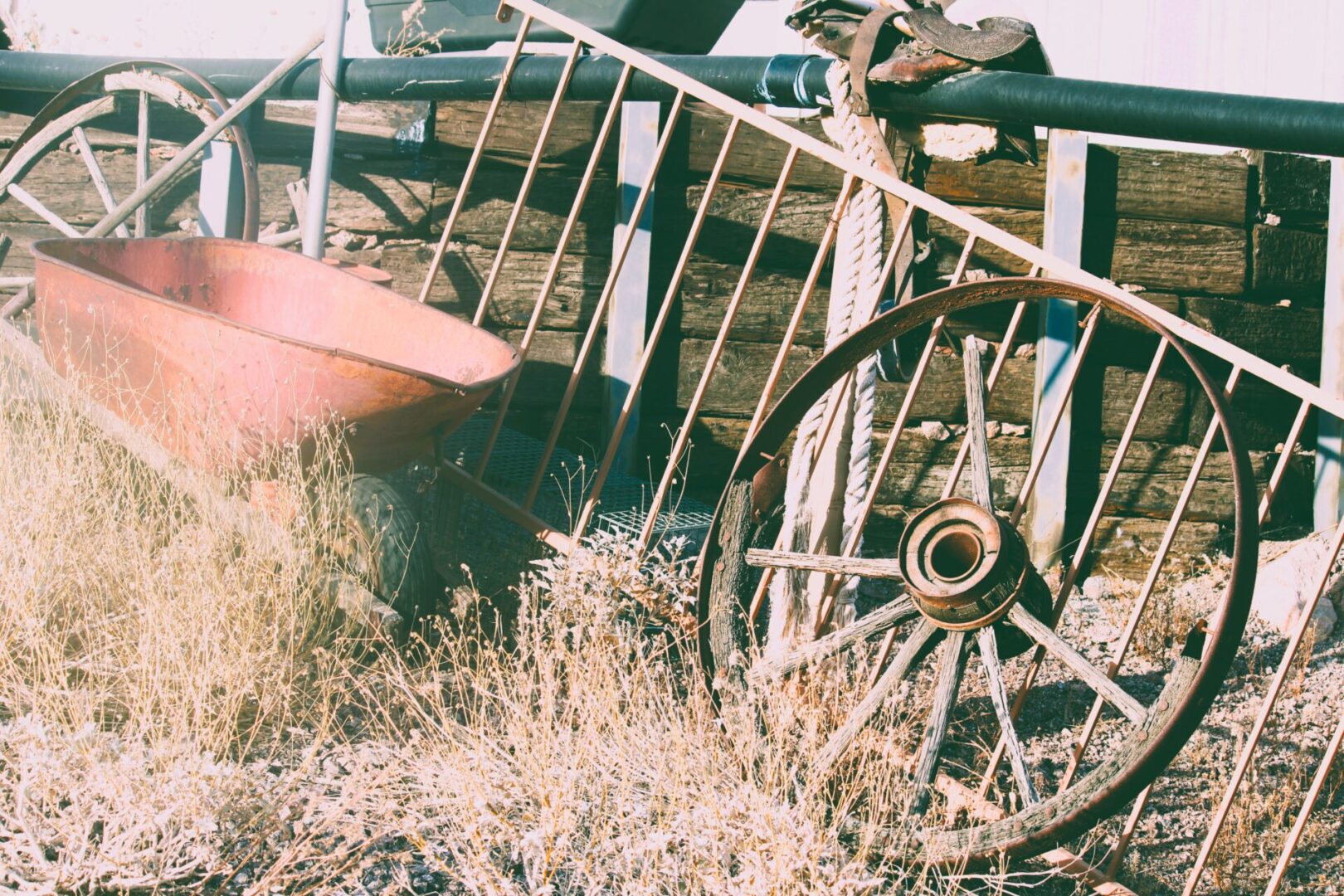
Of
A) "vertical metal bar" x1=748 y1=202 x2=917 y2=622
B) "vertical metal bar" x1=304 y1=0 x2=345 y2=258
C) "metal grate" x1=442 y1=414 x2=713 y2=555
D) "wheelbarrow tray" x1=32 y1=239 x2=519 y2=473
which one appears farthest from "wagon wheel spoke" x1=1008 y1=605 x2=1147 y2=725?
"vertical metal bar" x1=304 y1=0 x2=345 y2=258

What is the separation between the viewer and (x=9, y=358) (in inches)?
142

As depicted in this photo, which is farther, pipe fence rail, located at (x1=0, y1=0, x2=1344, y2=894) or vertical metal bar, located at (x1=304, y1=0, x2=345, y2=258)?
vertical metal bar, located at (x1=304, y1=0, x2=345, y2=258)

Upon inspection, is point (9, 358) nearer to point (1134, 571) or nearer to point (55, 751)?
point (55, 751)

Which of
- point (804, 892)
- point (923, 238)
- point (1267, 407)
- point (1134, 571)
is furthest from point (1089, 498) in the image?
point (804, 892)

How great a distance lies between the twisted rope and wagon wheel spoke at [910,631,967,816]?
24.7 inches

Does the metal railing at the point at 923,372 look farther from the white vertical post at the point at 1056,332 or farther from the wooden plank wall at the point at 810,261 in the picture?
the white vertical post at the point at 1056,332

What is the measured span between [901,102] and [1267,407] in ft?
8.57

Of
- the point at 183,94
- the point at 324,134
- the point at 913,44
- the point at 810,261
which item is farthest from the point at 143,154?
the point at 913,44

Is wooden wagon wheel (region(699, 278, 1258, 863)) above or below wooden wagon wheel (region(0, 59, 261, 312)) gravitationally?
below

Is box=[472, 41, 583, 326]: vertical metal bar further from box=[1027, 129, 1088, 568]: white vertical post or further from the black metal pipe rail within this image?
box=[1027, 129, 1088, 568]: white vertical post

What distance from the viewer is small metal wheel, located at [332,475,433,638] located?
323cm

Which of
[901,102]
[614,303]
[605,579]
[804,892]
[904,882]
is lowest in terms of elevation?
[904,882]

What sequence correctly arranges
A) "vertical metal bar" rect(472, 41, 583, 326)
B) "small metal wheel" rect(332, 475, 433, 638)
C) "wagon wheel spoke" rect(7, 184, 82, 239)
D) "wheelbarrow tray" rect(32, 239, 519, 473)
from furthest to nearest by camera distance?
"wagon wheel spoke" rect(7, 184, 82, 239)
"vertical metal bar" rect(472, 41, 583, 326)
"small metal wheel" rect(332, 475, 433, 638)
"wheelbarrow tray" rect(32, 239, 519, 473)

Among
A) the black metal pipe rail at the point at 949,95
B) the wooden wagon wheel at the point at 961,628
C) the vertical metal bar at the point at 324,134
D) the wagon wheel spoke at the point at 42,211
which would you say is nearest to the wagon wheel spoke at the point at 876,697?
the wooden wagon wheel at the point at 961,628
